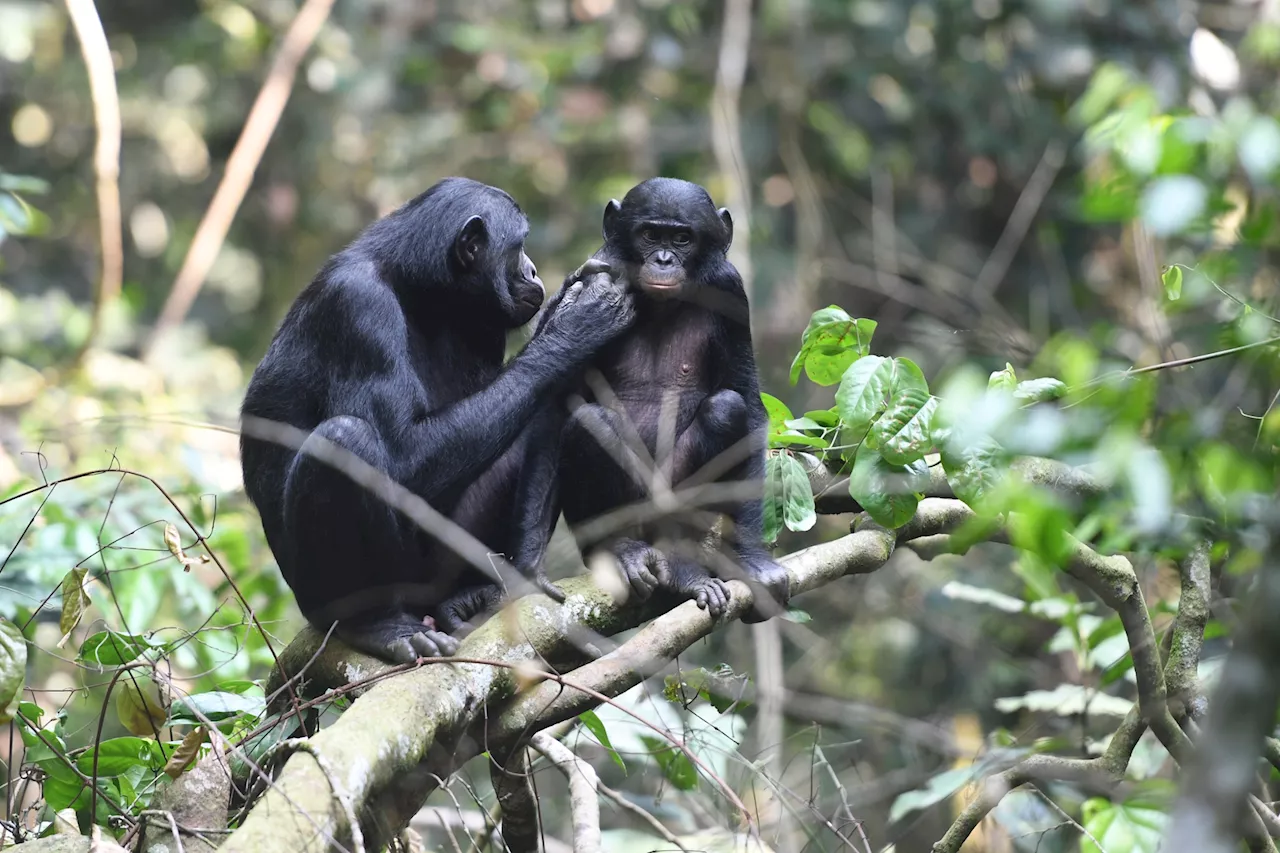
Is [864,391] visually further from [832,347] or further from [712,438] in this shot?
[712,438]

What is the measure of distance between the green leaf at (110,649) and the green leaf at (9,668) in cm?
75

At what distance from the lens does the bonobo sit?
4.50 meters

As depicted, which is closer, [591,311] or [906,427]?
[906,427]

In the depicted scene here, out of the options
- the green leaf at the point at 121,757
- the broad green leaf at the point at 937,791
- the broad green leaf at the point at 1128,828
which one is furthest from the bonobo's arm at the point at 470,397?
the broad green leaf at the point at 1128,828

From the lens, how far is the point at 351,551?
14.1 ft

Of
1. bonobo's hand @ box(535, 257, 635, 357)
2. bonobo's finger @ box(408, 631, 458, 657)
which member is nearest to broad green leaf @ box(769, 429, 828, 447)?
bonobo's hand @ box(535, 257, 635, 357)

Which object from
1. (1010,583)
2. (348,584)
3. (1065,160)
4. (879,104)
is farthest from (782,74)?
(348,584)

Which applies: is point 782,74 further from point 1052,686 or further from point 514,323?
point 514,323

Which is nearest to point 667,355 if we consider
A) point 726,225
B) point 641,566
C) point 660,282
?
point 660,282

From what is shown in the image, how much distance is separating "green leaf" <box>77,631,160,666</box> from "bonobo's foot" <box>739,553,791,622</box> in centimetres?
206

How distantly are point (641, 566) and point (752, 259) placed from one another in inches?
226

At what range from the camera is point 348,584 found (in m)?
4.38

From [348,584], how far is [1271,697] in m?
3.37

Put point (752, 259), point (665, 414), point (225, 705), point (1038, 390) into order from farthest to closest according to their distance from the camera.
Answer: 1. point (752, 259)
2. point (665, 414)
3. point (225, 705)
4. point (1038, 390)
